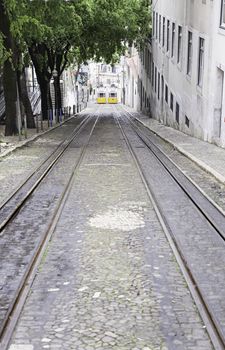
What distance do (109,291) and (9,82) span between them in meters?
17.8

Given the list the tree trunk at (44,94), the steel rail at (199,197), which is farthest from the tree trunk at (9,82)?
the tree trunk at (44,94)

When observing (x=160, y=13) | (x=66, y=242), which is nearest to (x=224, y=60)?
(x=66, y=242)

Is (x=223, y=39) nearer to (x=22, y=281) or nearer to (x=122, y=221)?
(x=122, y=221)

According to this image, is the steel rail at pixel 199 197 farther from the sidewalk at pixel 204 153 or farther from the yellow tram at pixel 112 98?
the yellow tram at pixel 112 98

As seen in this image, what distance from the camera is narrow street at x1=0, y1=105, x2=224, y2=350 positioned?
4.96m

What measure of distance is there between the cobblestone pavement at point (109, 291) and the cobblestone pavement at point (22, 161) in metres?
2.66

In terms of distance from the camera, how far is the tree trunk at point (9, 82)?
2165cm

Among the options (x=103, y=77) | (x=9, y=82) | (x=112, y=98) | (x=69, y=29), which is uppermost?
(x=69, y=29)

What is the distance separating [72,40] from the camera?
35.6m

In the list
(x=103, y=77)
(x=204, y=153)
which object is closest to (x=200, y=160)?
(x=204, y=153)

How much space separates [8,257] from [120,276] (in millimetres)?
1720

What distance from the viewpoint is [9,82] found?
73.3 feet

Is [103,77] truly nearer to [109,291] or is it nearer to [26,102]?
[26,102]

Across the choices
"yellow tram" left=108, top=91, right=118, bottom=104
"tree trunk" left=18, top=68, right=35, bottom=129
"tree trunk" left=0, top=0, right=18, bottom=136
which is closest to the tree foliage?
"tree trunk" left=0, top=0, right=18, bottom=136
